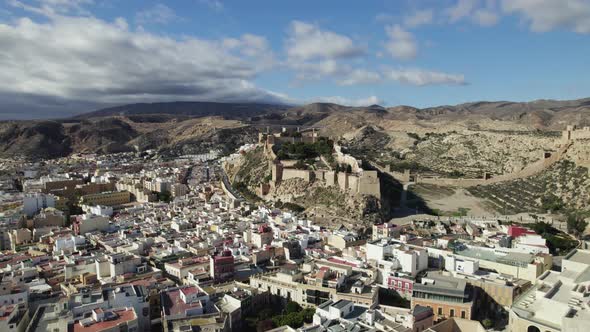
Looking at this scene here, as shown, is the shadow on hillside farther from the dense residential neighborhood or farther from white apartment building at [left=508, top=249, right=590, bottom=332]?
white apartment building at [left=508, top=249, right=590, bottom=332]

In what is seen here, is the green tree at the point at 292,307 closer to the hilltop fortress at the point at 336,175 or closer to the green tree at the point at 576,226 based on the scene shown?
the hilltop fortress at the point at 336,175

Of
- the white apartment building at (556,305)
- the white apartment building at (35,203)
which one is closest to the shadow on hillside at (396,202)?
the white apartment building at (556,305)

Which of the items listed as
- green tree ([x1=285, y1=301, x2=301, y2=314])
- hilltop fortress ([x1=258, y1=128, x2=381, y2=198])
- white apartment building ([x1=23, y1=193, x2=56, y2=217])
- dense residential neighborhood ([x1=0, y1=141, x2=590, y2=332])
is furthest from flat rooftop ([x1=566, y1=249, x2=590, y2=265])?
white apartment building ([x1=23, y1=193, x2=56, y2=217])

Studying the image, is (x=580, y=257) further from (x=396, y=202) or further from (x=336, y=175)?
(x=396, y=202)

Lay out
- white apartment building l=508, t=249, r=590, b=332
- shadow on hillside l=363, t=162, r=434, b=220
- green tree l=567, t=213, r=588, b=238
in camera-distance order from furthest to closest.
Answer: shadow on hillside l=363, t=162, r=434, b=220 < green tree l=567, t=213, r=588, b=238 < white apartment building l=508, t=249, r=590, b=332

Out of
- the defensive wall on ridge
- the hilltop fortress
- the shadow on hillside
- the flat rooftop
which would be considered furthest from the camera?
the defensive wall on ridge

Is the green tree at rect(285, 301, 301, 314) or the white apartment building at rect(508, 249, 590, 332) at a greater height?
the white apartment building at rect(508, 249, 590, 332)

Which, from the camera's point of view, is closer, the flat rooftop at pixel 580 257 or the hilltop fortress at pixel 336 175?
the flat rooftop at pixel 580 257

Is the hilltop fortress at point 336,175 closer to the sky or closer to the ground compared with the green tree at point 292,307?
closer to the sky

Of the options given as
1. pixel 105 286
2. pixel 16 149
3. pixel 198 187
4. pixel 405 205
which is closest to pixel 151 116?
pixel 16 149

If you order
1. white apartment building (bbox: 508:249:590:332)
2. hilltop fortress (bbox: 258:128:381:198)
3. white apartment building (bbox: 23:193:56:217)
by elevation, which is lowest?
white apartment building (bbox: 23:193:56:217)

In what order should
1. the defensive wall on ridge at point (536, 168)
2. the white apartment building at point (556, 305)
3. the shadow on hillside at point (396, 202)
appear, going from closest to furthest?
1. the white apartment building at point (556, 305)
2. the shadow on hillside at point (396, 202)
3. the defensive wall on ridge at point (536, 168)

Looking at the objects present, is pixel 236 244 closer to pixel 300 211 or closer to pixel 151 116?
pixel 300 211
